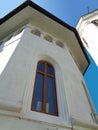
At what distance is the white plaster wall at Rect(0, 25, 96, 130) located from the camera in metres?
4.33

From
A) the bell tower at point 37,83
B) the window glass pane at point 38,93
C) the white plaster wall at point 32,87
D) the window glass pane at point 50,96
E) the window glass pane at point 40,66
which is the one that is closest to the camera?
the white plaster wall at point 32,87

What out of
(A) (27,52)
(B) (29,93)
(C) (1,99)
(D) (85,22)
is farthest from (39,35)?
(D) (85,22)

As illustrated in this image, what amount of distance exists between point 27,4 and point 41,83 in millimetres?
5216

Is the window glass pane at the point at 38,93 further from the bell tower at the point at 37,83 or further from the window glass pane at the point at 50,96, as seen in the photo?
the window glass pane at the point at 50,96

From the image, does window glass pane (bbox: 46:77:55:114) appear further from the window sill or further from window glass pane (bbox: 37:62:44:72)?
window glass pane (bbox: 37:62:44:72)

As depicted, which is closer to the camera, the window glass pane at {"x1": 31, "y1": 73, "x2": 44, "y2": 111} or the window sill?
the window sill

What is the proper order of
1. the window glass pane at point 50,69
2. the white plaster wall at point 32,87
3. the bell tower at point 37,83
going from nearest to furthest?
the white plaster wall at point 32,87 → the bell tower at point 37,83 → the window glass pane at point 50,69

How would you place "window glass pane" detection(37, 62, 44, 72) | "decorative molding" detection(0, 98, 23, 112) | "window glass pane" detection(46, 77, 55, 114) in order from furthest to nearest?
"window glass pane" detection(37, 62, 44, 72) → "window glass pane" detection(46, 77, 55, 114) → "decorative molding" detection(0, 98, 23, 112)

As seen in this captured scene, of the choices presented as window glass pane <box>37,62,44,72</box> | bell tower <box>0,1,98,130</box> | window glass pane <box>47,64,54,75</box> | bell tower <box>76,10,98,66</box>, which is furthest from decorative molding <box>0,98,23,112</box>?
bell tower <box>76,10,98,66</box>

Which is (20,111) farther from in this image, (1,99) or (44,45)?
(44,45)

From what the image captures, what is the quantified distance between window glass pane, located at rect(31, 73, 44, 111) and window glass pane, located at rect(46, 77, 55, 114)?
236mm

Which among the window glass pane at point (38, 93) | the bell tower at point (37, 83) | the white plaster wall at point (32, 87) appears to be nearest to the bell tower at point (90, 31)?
the bell tower at point (37, 83)

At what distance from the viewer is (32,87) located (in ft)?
18.6

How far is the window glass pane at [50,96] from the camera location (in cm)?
540
